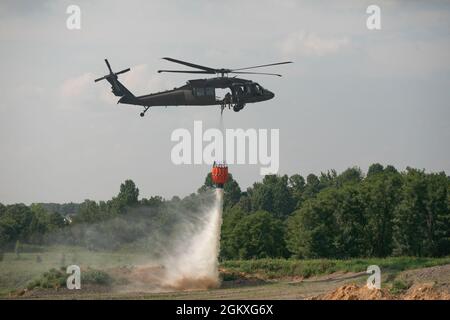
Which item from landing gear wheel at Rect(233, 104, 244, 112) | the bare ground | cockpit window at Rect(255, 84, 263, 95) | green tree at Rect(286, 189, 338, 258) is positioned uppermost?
cockpit window at Rect(255, 84, 263, 95)

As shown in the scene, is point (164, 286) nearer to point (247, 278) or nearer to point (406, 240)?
point (247, 278)

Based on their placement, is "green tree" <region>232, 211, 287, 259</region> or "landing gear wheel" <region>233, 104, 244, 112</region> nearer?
"landing gear wheel" <region>233, 104, 244, 112</region>

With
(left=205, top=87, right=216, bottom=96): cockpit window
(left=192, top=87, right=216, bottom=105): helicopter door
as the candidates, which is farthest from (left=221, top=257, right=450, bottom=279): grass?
(left=205, top=87, right=216, bottom=96): cockpit window

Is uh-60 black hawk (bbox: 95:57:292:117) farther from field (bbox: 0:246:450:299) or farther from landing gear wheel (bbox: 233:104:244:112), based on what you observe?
field (bbox: 0:246:450:299)

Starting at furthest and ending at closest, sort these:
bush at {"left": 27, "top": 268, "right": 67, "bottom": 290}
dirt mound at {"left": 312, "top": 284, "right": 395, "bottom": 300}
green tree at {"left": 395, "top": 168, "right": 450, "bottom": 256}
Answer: green tree at {"left": 395, "top": 168, "right": 450, "bottom": 256}, bush at {"left": 27, "top": 268, "right": 67, "bottom": 290}, dirt mound at {"left": 312, "top": 284, "right": 395, "bottom": 300}

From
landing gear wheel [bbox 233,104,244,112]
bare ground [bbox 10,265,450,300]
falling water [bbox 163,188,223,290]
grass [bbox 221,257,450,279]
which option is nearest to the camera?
bare ground [bbox 10,265,450,300]

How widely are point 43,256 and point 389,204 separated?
3029cm

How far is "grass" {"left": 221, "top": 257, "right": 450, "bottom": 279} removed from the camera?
67.7 metres

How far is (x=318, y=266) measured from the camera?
2768 inches

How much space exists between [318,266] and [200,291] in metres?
10.9

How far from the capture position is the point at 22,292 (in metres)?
62.6

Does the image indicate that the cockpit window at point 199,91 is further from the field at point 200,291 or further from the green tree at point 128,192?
the green tree at point 128,192

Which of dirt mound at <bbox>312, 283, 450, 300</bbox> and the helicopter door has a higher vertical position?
the helicopter door

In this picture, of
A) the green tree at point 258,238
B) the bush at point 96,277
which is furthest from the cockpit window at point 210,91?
the green tree at point 258,238
